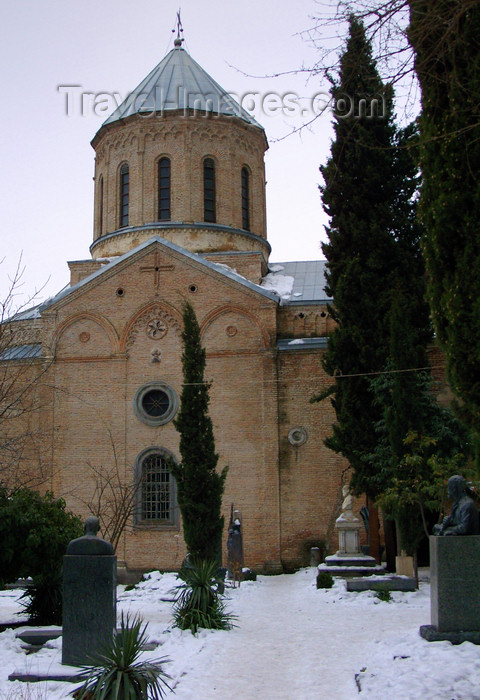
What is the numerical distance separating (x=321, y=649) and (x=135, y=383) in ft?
41.7

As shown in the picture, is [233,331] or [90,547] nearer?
[90,547]

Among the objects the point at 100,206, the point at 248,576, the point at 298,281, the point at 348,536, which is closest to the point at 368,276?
the point at 348,536

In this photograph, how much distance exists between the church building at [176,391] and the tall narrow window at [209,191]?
604mm

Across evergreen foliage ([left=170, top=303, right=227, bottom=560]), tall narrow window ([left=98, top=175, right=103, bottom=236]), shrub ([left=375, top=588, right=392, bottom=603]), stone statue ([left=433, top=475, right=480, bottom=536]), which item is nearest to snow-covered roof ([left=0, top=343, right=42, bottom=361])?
tall narrow window ([left=98, top=175, right=103, bottom=236])

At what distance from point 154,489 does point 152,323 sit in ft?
14.8

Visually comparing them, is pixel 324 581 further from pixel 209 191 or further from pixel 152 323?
pixel 209 191

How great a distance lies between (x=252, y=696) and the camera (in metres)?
7.09

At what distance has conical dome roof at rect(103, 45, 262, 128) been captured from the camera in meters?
25.0

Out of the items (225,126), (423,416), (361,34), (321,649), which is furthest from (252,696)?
(225,126)

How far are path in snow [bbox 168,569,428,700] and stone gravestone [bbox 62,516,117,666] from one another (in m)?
1.10

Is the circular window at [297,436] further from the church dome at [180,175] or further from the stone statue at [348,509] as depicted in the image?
the church dome at [180,175]

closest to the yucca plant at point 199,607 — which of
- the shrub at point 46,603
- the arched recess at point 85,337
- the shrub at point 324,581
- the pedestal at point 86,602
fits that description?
the shrub at point 46,603

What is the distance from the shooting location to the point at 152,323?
21188mm

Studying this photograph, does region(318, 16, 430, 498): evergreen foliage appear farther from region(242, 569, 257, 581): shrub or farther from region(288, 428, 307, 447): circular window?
region(242, 569, 257, 581): shrub
